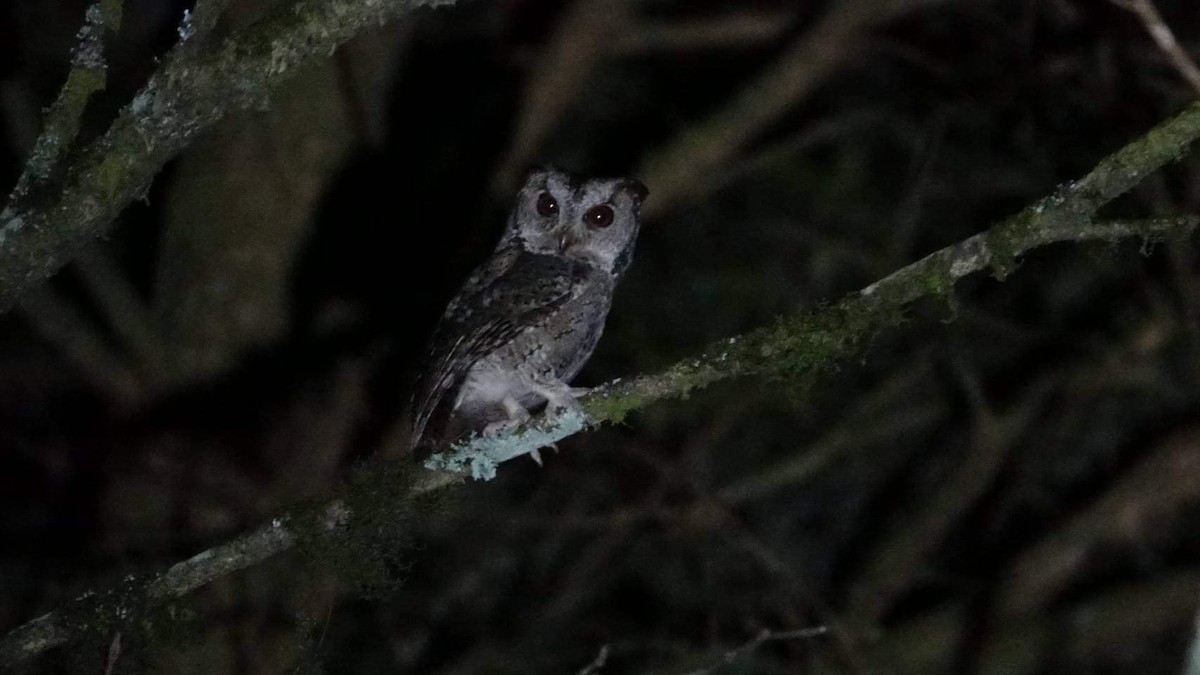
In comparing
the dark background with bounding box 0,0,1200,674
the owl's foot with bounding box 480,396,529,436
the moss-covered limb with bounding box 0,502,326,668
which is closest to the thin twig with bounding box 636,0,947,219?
the dark background with bounding box 0,0,1200,674

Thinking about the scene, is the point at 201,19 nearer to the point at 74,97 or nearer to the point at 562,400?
the point at 74,97

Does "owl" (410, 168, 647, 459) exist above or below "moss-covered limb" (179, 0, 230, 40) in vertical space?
below

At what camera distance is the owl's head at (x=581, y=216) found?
4.09 metres

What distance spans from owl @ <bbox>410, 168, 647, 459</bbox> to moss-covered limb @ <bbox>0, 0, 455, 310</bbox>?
46.1 inches

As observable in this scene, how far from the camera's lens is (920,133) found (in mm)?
5852

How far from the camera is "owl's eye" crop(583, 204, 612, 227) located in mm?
4086

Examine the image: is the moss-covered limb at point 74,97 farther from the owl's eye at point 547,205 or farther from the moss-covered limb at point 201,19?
the owl's eye at point 547,205

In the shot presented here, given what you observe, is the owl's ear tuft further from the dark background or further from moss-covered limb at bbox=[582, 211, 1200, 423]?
moss-covered limb at bbox=[582, 211, 1200, 423]

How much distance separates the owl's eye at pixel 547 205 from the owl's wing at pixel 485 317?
0.76 feet

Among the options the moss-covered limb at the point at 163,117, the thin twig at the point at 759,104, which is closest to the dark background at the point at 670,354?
the thin twig at the point at 759,104

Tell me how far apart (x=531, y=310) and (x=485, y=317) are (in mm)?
128

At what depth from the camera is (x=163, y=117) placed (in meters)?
2.44

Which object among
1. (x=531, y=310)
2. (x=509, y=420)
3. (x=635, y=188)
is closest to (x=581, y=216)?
(x=635, y=188)

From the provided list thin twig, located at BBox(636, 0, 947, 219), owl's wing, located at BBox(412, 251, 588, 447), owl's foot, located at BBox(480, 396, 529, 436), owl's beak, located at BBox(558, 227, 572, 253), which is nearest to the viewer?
owl's foot, located at BBox(480, 396, 529, 436)
